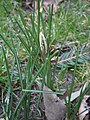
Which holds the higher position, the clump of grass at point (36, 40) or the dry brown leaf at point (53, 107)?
the clump of grass at point (36, 40)

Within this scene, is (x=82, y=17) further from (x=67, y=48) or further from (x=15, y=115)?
(x=15, y=115)

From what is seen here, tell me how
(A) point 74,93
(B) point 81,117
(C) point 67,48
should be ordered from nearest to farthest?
(B) point 81,117, (A) point 74,93, (C) point 67,48

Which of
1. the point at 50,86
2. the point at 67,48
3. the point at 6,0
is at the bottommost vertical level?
the point at 50,86

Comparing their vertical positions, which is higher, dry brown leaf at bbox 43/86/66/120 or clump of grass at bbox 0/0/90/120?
clump of grass at bbox 0/0/90/120

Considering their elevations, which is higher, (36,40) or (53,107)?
(36,40)

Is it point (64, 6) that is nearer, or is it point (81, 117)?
point (81, 117)

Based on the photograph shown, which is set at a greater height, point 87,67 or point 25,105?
point 87,67

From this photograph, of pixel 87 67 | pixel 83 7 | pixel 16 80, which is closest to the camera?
pixel 16 80

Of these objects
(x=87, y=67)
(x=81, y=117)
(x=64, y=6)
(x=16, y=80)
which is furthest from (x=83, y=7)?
(x=81, y=117)
